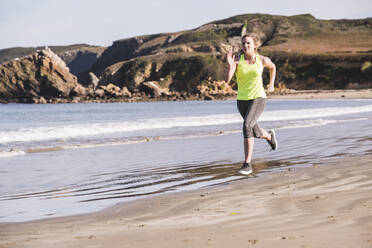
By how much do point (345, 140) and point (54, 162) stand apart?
6744 millimetres

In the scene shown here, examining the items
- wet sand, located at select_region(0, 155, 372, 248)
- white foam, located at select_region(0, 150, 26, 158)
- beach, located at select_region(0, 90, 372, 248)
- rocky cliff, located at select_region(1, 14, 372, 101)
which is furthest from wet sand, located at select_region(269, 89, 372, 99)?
wet sand, located at select_region(0, 155, 372, 248)

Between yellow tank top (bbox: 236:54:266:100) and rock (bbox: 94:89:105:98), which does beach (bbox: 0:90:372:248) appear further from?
rock (bbox: 94:89:105:98)

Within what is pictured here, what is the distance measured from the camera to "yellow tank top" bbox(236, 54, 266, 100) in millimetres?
6859

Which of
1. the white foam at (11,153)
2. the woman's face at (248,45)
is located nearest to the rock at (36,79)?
the white foam at (11,153)

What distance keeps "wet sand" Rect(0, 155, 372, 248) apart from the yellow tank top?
56.4 inches

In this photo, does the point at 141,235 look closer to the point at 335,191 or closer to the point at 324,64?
the point at 335,191

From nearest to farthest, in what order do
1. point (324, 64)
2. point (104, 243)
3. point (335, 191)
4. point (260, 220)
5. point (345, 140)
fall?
point (104, 243), point (260, 220), point (335, 191), point (345, 140), point (324, 64)

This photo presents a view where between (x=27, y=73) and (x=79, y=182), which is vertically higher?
(x=79, y=182)

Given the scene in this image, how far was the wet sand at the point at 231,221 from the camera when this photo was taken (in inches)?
142

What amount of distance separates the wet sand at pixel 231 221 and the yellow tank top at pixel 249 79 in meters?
1.43

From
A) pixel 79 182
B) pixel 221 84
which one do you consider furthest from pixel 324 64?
pixel 79 182

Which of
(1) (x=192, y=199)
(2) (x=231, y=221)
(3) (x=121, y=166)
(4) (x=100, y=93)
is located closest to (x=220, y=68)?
(4) (x=100, y=93)

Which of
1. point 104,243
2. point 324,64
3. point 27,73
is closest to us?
point 104,243

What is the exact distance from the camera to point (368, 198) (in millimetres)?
4734
